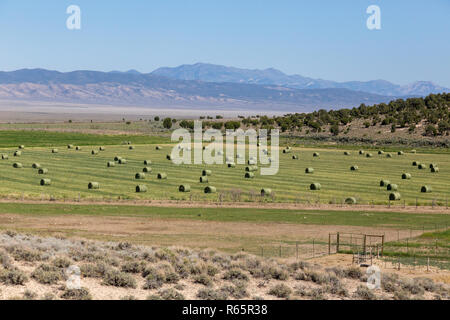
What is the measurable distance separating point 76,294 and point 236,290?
5652 millimetres

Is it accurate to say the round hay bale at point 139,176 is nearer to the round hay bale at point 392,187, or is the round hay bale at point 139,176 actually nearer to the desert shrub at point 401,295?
the round hay bale at point 392,187

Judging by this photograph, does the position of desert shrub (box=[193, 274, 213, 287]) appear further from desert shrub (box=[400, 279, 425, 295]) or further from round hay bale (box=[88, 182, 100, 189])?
round hay bale (box=[88, 182, 100, 189])

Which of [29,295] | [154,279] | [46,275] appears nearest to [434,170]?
[154,279]

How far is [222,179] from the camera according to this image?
7012cm

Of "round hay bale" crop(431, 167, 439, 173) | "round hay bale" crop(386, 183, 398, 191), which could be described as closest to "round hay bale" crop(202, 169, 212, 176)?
"round hay bale" crop(386, 183, 398, 191)

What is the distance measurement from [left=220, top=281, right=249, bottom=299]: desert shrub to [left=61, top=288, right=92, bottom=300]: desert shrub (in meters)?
4.90

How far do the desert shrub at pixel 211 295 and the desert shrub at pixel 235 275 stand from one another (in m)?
2.61

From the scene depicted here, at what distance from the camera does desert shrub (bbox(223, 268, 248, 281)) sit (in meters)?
26.9

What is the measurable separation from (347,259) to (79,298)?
16.6 m

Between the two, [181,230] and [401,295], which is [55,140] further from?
[401,295]

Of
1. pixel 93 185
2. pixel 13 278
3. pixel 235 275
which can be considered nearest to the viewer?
pixel 13 278

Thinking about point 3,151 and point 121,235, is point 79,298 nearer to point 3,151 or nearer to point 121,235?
point 121,235
